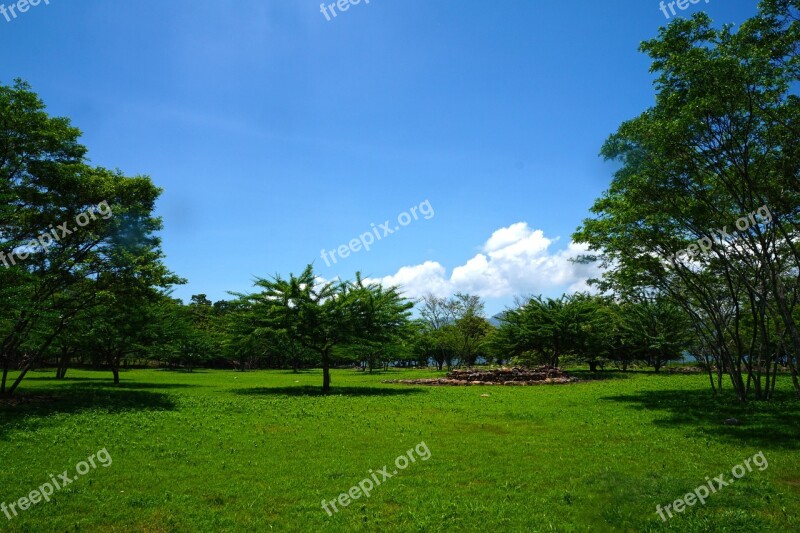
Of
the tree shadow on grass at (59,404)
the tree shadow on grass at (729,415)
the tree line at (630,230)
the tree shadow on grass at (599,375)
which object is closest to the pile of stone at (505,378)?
the tree shadow on grass at (599,375)

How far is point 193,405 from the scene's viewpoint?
21.5 metres

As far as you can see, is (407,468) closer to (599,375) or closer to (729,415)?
(729,415)

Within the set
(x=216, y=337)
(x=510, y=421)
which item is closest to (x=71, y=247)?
(x=510, y=421)

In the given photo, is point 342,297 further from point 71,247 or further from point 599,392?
point 599,392

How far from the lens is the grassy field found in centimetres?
735

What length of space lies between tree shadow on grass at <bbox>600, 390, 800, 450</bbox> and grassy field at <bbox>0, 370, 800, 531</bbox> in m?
0.12

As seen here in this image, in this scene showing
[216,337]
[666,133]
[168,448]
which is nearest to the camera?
[168,448]

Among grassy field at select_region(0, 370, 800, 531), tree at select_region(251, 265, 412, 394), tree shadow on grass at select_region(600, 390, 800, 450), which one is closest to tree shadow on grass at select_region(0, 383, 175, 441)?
grassy field at select_region(0, 370, 800, 531)

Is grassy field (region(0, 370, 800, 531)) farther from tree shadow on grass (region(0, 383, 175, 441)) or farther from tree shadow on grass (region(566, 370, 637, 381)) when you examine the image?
tree shadow on grass (region(566, 370, 637, 381))

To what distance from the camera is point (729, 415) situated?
17438 mm

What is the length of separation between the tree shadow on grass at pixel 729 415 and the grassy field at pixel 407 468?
12 cm

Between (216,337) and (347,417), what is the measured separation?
58.8 m

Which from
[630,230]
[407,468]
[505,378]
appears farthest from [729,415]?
[505,378]

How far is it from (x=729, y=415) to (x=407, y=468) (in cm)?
1417
